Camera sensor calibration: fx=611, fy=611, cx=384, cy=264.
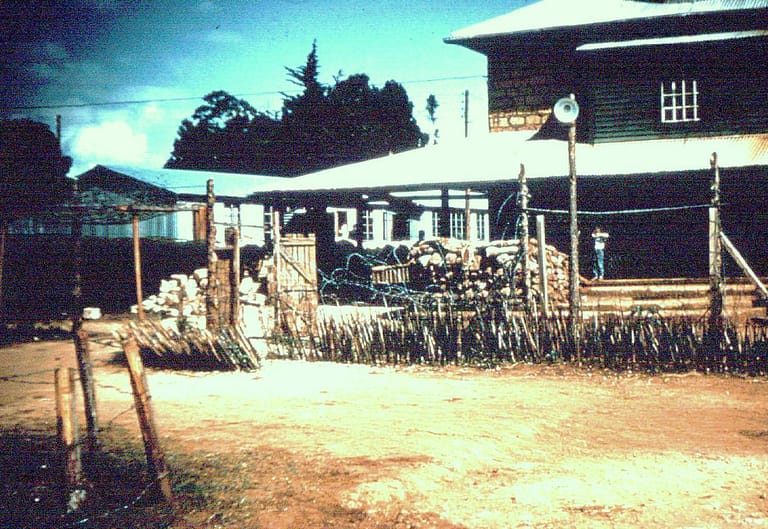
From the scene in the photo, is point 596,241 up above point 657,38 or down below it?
below

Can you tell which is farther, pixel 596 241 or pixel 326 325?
pixel 596 241

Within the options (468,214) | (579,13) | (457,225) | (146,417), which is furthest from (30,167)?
(146,417)

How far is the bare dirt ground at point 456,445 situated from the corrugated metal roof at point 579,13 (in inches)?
512

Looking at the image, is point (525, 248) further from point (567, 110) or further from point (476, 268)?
point (476, 268)

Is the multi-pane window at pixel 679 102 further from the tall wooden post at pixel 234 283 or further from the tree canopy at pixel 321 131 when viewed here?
the tree canopy at pixel 321 131

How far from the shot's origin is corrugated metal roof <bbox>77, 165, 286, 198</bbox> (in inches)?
1065

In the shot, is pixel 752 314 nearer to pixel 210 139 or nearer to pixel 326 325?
pixel 326 325

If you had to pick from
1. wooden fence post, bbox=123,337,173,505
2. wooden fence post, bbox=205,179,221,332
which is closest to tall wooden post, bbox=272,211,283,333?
wooden fence post, bbox=205,179,221,332

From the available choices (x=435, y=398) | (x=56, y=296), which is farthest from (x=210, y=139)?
(x=435, y=398)

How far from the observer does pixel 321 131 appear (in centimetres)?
4078

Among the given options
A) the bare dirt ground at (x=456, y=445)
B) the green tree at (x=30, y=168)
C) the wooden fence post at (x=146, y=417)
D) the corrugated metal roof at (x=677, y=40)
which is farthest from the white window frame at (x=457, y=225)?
the wooden fence post at (x=146, y=417)

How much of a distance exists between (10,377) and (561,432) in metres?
7.71

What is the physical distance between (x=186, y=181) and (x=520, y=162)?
17.9m

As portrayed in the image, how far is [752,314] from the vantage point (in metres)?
11.1
